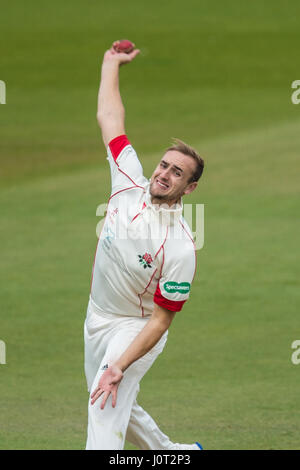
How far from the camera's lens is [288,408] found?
26.8 ft

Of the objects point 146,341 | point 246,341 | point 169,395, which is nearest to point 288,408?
point 169,395

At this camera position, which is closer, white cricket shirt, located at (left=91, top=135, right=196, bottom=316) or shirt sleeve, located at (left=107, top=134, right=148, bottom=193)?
white cricket shirt, located at (left=91, top=135, right=196, bottom=316)

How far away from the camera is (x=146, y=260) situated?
6238 millimetres

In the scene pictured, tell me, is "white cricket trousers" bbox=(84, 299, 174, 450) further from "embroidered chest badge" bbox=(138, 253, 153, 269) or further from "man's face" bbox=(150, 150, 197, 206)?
"man's face" bbox=(150, 150, 197, 206)

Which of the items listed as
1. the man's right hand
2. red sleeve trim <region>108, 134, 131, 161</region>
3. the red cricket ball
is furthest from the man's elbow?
the red cricket ball

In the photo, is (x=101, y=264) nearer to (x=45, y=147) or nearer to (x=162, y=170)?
(x=162, y=170)

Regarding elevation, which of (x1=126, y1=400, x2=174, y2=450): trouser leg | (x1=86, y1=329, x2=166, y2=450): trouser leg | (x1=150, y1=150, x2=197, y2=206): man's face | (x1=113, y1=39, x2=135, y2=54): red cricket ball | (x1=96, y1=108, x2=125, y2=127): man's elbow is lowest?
(x1=126, y1=400, x2=174, y2=450): trouser leg

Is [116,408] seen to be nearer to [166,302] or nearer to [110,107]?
[166,302]

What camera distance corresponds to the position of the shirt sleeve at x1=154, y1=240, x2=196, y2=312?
19.9 ft

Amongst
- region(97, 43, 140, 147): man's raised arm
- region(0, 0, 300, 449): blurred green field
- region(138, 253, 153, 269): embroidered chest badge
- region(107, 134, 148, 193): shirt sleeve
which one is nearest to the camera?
region(138, 253, 153, 269): embroidered chest badge

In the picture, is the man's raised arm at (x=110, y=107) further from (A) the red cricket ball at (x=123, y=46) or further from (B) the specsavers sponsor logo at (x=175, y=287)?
(B) the specsavers sponsor logo at (x=175, y=287)

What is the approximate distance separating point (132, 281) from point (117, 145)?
3.38 ft

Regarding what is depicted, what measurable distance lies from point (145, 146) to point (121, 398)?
15688 millimetres

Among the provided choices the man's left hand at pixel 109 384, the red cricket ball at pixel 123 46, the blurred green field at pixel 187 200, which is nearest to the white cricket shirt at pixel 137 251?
the man's left hand at pixel 109 384
